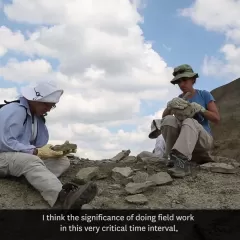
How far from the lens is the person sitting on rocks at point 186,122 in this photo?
5.30m

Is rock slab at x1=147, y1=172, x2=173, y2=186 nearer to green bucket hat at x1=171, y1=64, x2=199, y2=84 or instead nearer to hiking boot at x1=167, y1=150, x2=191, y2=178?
hiking boot at x1=167, y1=150, x2=191, y2=178

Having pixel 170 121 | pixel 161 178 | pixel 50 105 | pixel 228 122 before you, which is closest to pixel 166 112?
pixel 170 121

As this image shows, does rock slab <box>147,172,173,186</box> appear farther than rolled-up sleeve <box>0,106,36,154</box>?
A: Yes

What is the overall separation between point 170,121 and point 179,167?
0.62m

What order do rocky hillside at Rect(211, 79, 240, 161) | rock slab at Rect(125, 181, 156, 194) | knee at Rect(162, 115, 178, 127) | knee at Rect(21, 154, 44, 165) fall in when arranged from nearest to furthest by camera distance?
knee at Rect(21, 154, 44, 165), rock slab at Rect(125, 181, 156, 194), knee at Rect(162, 115, 178, 127), rocky hillside at Rect(211, 79, 240, 161)

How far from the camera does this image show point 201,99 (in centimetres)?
581

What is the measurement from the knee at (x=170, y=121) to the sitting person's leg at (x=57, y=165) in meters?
1.44

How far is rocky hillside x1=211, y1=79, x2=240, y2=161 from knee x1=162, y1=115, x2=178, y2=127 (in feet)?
18.1

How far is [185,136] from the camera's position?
17.3ft

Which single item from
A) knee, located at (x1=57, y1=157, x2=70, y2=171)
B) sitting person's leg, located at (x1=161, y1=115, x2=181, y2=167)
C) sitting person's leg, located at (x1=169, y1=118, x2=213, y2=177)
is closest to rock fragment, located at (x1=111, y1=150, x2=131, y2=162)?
knee, located at (x1=57, y1=157, x2=70, y2=171)

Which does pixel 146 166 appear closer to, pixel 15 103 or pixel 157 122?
pixel 157 122

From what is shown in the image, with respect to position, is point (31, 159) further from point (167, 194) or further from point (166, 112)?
point (166, 112)

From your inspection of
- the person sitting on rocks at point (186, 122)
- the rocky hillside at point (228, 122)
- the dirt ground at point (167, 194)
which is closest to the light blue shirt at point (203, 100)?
the person sitting on rocks at point (186, 122)

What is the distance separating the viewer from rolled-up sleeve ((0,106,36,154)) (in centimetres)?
481
